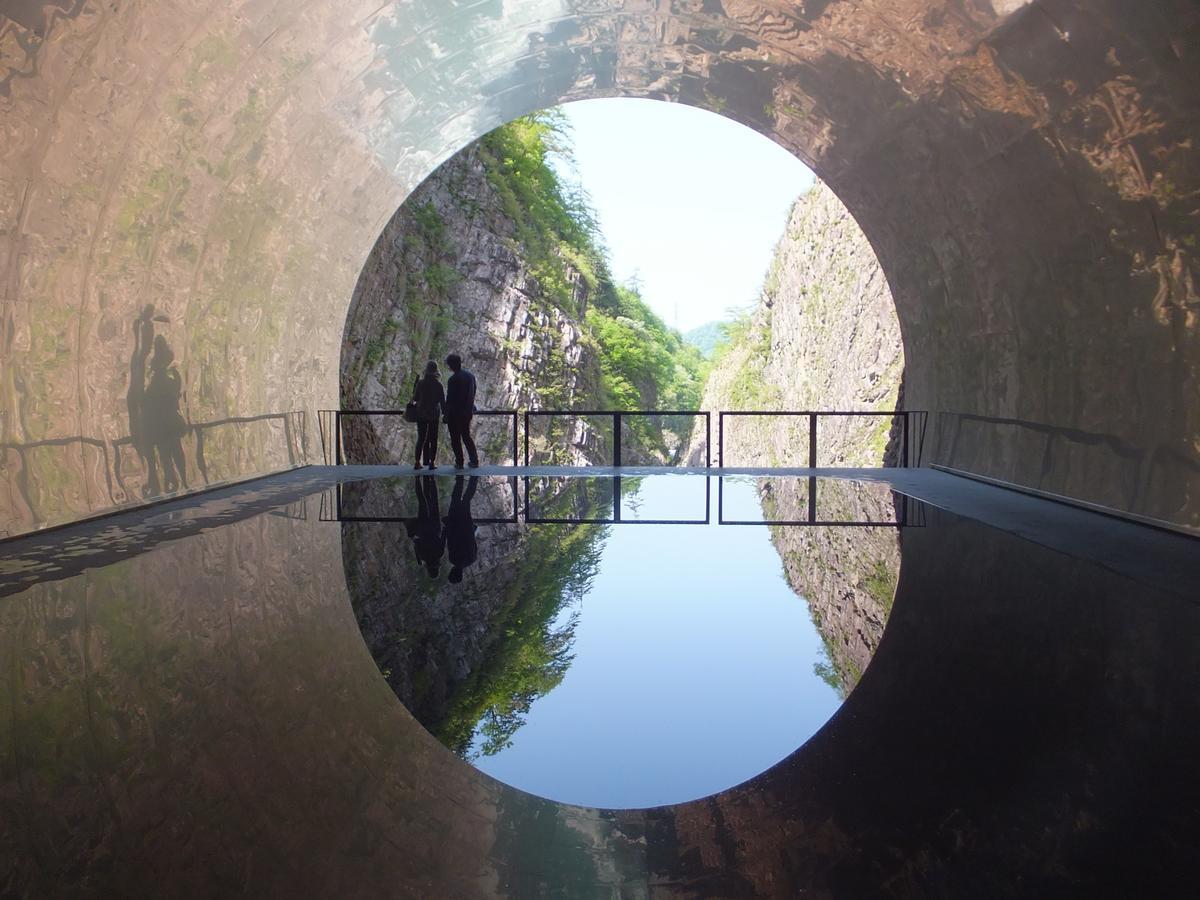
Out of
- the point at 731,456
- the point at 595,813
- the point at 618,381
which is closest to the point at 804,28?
the point at 595,813

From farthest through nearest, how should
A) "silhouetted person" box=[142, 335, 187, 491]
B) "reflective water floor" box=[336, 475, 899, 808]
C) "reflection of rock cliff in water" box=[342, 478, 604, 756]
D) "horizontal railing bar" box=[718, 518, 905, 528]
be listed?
"silhouetted person" box=[142, 335, 187, 491]
"horizontal railing bar" box=[718, 518, 905, 528]
"reflection of rock cliff in water" box=[342, 478, 604, 756]
"reflective water floor" box=[336, 475, 899, 808]

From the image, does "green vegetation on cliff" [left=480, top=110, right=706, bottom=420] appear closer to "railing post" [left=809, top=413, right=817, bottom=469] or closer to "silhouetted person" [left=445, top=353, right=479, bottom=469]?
"silhouetted person" [left=445, top=353, right=479, bottom=469]

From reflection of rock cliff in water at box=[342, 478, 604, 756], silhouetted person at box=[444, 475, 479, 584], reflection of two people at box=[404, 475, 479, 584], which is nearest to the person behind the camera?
A: reflection of rock cliff in water at box=[342, 478, 604, 756]

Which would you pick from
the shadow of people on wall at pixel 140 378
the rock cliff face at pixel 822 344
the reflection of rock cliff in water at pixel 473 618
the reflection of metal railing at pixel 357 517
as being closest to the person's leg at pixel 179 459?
the shadow of people on wall at pixel 140 378

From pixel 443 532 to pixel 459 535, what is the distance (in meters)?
0.28

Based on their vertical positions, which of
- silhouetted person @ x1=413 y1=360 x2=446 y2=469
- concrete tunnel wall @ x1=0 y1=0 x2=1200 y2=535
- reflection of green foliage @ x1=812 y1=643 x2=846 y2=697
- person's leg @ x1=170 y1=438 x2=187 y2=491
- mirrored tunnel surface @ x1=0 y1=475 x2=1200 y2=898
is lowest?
reflection of green foliage @ x1=812 y1=643 x2=846 y2=697

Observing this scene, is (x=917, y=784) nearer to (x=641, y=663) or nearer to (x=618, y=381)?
(x=641, y=663)

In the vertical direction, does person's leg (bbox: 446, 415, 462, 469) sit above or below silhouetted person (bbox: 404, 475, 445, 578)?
above

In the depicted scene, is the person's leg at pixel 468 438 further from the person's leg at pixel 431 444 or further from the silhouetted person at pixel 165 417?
the silhouetted person at pixel 165 417

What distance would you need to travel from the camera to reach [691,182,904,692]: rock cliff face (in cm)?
589

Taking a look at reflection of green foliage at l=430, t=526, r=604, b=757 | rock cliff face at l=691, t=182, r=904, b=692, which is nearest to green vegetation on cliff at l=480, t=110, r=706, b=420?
rock cliff face at l=691, t=182, r=904, b=692

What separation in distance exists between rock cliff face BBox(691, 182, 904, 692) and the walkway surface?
950 millimetres

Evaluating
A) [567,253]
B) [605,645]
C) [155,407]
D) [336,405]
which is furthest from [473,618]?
[567,253]

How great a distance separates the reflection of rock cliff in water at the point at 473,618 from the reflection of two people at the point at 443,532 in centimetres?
6
